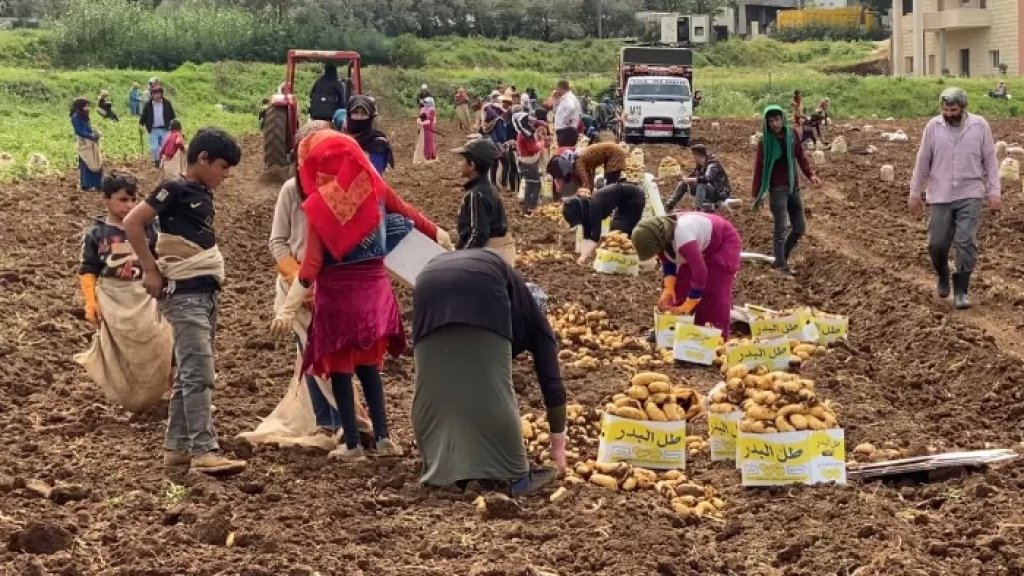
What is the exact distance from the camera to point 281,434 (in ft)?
22.5

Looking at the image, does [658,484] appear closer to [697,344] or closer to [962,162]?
[697,344]

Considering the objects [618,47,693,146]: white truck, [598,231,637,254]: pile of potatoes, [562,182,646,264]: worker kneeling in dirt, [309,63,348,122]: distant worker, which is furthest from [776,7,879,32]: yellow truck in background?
[598,231,637,254]: pile of potatoes

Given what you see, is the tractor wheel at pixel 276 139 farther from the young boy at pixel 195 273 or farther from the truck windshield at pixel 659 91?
the young boy at pixel 195 273

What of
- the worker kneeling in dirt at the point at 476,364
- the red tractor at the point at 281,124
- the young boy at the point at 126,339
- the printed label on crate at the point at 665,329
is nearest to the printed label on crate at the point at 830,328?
the printed label on crate at the point at 665,329

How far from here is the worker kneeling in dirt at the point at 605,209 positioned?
12141 millimetres

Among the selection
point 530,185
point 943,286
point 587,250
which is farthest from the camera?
point 530,185

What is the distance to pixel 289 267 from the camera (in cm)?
644

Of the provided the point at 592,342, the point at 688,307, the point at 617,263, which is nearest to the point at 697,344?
the point at 688,307

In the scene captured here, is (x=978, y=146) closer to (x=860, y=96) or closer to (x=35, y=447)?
(x=35, y=447)

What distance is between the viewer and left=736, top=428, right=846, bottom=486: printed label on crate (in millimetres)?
5949

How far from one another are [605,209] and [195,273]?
22.0ft

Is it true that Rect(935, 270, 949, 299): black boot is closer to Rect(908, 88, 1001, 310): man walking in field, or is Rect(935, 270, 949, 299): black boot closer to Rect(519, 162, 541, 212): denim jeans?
Rect(908, 88, 1001, 310): man walking in field

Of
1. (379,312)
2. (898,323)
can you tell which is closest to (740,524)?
(379,312)

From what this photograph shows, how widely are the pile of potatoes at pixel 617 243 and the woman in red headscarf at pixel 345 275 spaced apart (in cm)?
601
